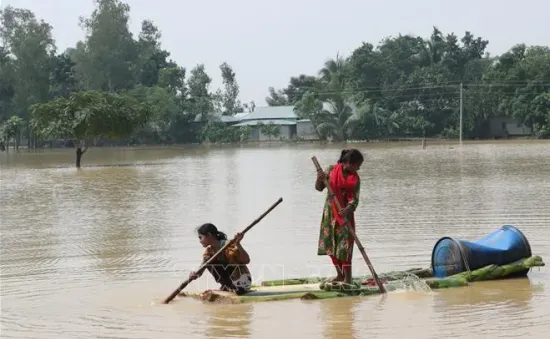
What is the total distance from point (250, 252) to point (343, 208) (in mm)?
3235

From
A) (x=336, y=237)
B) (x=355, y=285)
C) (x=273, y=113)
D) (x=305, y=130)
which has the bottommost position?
(x=355, y=285)

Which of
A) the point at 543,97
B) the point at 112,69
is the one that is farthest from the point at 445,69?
the point at 112,69

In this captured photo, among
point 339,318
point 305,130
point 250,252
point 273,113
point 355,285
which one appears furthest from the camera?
point 273,113

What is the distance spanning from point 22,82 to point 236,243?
62.2 metres

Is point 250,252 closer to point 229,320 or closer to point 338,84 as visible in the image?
point 229,320

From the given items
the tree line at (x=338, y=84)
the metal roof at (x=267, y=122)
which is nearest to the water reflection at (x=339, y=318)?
the tree line at (x=338, y=84)

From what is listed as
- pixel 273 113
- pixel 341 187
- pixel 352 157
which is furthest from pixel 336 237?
pixel 273 113

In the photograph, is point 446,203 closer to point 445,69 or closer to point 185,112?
point 445,69

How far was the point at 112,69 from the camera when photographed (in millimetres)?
69500

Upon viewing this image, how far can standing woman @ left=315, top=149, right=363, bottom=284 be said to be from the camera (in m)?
7.86

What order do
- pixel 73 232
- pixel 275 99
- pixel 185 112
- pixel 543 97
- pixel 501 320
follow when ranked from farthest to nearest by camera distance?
pixel 275 99 → pixel 185 112 → pixel 543 97 → pixel 73 232 → pixel 501 320

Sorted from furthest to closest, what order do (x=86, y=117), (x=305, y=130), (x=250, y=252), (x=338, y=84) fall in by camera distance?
1. (x=305, y=130)
2. (x=338, y=84)
3. (x=86, y=117)
4. (x=250, y=252)

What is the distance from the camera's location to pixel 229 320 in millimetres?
7027

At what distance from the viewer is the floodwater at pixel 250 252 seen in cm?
684
